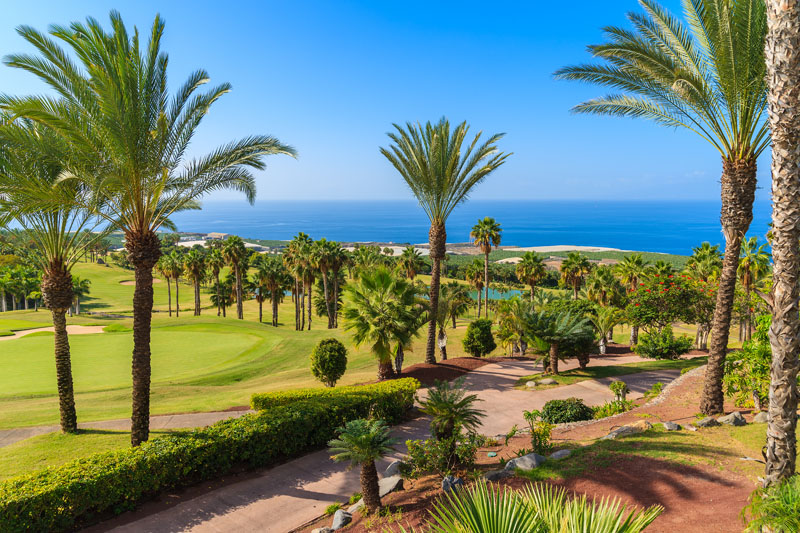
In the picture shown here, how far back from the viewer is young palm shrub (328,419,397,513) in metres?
7.82

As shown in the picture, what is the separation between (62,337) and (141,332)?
3.79m

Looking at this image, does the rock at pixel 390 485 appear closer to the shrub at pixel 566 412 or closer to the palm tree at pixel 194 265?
the shrub at pixel 566 412

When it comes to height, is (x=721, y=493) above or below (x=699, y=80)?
below

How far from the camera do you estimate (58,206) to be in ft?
37.0

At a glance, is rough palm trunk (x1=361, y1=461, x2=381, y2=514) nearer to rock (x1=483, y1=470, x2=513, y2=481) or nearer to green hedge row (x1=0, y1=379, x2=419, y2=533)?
rock (x1=483, y1=470, x2=513, y2=481)

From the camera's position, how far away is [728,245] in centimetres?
1105

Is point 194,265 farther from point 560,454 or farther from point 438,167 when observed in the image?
point 560,454

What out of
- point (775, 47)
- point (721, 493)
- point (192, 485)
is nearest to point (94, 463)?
point (192, 485)

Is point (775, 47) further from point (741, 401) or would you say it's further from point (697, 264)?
point (697, 264)

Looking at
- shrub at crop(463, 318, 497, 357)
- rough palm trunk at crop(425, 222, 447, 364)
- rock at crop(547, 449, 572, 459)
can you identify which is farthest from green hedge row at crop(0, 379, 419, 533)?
shrub at crop(463, 318, 497, 357)

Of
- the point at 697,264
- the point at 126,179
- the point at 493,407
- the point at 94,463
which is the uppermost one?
the point at 126,179

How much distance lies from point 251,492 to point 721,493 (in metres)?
9.16

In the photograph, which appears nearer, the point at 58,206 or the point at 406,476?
the point at 406,476

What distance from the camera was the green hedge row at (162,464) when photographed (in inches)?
308
